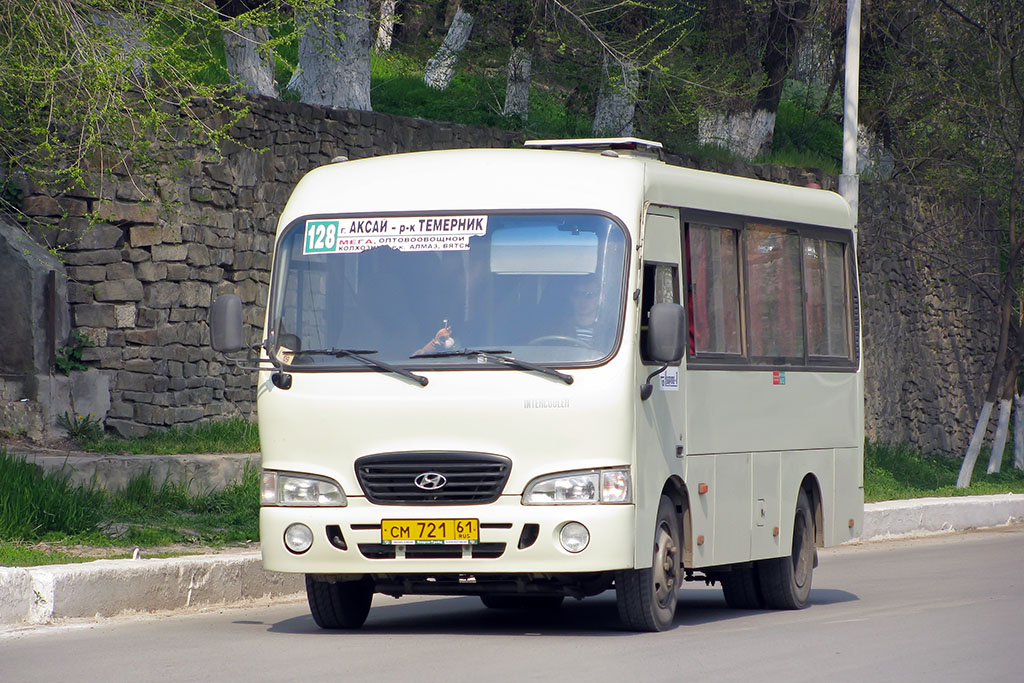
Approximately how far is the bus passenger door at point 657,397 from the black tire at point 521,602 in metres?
2.05

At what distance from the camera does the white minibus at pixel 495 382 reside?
8844mm

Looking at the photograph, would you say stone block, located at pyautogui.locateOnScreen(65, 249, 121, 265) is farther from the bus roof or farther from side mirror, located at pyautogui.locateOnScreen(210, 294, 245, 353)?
side mirror, located at pyautogui.locateOnScreen(210, 294, 245, 353)

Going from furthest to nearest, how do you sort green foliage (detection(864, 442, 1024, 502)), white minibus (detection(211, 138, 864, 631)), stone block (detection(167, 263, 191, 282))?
green foliage (detection(864, 442, 1024, 502)), stone block (detection(167, 263, 191, 282)), white minibus (detection(211, 138, 864, 631))

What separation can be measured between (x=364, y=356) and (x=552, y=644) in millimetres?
1813

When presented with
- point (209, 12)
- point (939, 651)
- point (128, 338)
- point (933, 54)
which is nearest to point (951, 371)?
point (933, 54)

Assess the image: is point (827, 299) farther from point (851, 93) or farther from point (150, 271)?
point (851, 93)

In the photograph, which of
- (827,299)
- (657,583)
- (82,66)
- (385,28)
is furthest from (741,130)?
(657,583)

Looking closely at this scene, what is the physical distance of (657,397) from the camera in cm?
934

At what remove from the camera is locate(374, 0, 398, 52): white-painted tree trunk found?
21.0 meters

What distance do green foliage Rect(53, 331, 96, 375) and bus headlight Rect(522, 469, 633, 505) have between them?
7601 mm

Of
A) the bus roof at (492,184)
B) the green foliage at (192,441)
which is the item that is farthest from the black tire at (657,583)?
the green foliage at (192,441)

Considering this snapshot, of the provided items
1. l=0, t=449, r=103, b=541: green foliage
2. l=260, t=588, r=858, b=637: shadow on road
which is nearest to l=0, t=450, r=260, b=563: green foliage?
l=0, t=449, r=103, b=541: green foliage

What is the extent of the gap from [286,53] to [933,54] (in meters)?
10.8

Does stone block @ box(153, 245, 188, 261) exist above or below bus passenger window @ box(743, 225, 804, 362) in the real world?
above
